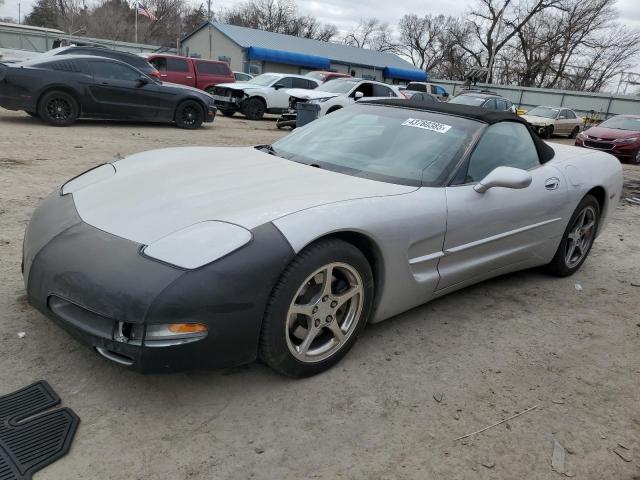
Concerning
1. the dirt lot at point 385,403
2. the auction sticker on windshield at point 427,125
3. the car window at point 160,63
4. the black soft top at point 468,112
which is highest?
the car window at point 160,63

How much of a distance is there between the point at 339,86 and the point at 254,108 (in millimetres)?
2726

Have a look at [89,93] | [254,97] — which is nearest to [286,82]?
[254,97]

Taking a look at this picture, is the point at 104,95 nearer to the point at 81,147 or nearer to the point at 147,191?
the point at 81,147

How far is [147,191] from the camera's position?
270 cm

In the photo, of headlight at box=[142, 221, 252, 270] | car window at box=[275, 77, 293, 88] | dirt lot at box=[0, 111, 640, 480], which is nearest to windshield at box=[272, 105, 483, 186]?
dirt lot at box=[0, 111, 640, 480]

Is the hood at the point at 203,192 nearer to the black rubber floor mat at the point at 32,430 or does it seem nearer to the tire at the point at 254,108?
the black rubber floor mat at the point at 32,430

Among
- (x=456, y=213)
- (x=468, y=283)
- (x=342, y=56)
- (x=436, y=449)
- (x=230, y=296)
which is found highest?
(x=342, y=56)

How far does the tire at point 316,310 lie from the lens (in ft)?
7.55

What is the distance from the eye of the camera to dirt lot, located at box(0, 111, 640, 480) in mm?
2047

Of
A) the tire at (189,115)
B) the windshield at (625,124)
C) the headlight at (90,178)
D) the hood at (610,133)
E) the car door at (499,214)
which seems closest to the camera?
the headlight at (90,178)

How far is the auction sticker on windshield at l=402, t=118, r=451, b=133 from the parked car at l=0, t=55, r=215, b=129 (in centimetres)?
837

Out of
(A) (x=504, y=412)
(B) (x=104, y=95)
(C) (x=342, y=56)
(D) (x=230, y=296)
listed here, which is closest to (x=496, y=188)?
(A) (x=504, y=412)

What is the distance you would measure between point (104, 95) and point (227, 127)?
3490mm

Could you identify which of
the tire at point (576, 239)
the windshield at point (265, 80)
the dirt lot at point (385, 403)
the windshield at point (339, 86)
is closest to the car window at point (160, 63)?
the windshield at point (265, 80)
